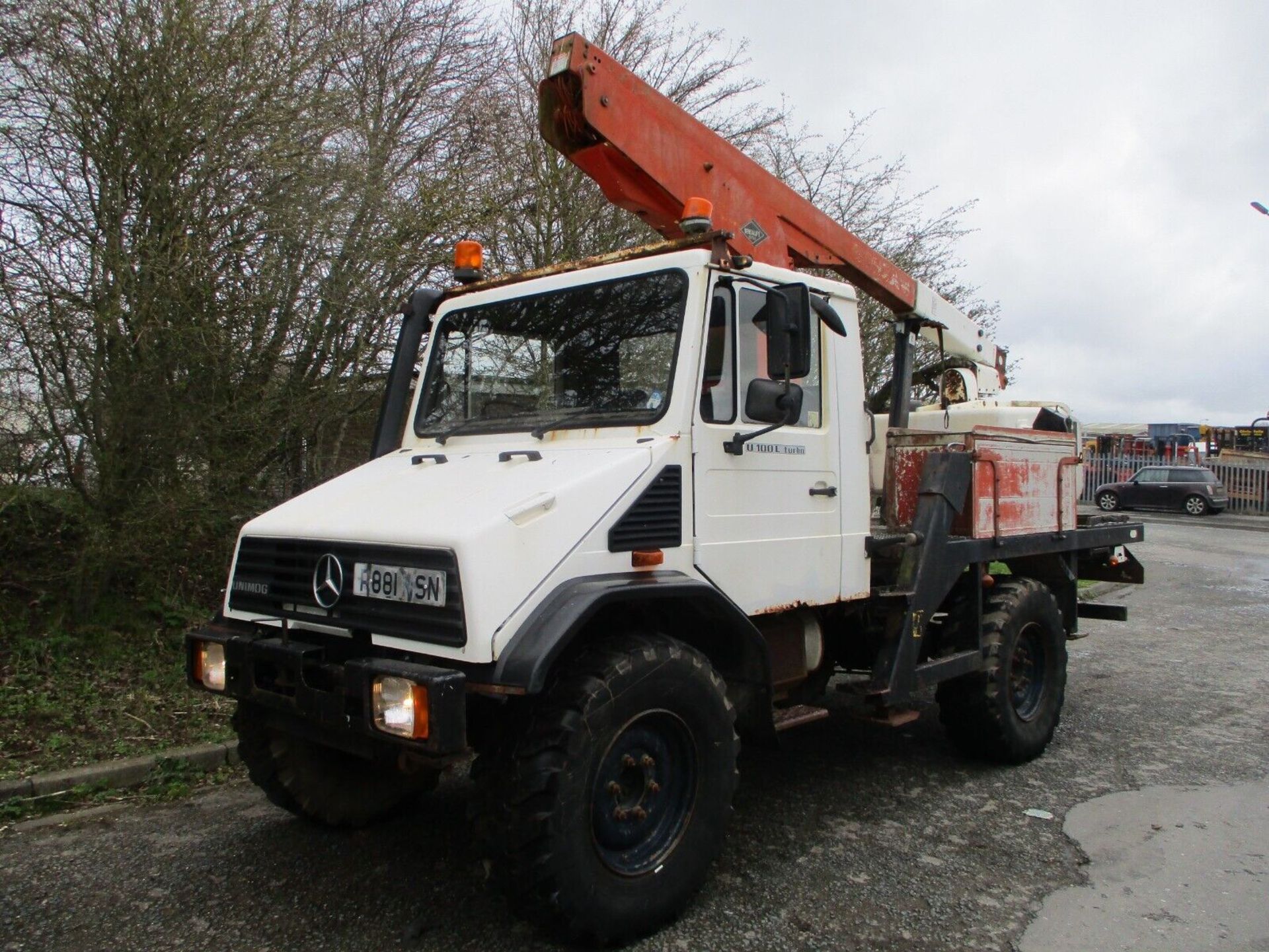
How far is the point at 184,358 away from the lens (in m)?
5.97

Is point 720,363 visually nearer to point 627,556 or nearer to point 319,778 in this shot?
point 627,556

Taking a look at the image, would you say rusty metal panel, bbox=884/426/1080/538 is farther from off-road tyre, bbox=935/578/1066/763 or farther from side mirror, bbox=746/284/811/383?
side mirror, bbox=746/284/811/383

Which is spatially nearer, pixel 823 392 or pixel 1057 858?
pixel 1057 858

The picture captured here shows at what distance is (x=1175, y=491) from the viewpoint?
2670 cm

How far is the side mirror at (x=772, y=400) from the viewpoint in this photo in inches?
147

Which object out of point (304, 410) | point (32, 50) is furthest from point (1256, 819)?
point (32, 50)

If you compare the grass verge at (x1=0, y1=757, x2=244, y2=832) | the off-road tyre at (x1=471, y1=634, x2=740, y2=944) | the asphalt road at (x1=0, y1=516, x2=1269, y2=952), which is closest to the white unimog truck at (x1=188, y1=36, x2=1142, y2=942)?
the off-road tyre at (x1=471, y1=634, x2=740, y2=944)

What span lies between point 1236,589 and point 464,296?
39.4 ft

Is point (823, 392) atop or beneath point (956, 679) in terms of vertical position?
atop

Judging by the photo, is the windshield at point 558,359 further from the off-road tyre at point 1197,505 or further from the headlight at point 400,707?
the off-road tyre at point 1197,505

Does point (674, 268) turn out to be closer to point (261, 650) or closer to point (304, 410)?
point (261, 650)

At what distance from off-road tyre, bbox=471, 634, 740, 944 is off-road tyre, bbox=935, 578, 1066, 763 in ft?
6.72

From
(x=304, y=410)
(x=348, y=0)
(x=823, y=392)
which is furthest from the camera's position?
(x=348, y=0)

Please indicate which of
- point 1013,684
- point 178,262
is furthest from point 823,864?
point 178,262
